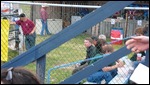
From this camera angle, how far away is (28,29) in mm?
7844

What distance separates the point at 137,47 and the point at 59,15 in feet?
34.0

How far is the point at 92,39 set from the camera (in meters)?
5.75

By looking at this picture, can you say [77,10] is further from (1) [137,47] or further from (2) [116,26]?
(1) [137,47]

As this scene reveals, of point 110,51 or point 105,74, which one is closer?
point 105,74

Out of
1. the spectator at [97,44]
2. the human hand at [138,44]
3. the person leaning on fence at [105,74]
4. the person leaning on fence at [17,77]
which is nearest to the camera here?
the person leaning on fence at [17,77]

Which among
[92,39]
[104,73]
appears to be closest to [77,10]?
[92,39]

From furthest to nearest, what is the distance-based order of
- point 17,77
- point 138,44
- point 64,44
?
point 64,44 → point 138,44 → point 17,77

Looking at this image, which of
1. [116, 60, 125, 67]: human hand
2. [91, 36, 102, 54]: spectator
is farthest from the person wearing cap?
[116, 60, 125, 67]: human hand

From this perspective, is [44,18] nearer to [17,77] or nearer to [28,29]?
[28,29]

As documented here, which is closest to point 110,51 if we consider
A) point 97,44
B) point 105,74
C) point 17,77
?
point 105,74

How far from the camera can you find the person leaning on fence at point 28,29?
25.2 feet

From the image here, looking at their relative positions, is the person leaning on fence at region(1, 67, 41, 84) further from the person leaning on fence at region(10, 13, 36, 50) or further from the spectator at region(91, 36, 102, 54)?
the person leaning on fence at region(10, 13, 36, 50)

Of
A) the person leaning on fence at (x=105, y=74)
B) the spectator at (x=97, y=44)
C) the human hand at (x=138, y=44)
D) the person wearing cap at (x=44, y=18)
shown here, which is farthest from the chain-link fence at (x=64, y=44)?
the human hand at (x=138, y=44)

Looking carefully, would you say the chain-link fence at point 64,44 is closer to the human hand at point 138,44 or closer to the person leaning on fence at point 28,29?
the person leaning on fence at point 28,29
